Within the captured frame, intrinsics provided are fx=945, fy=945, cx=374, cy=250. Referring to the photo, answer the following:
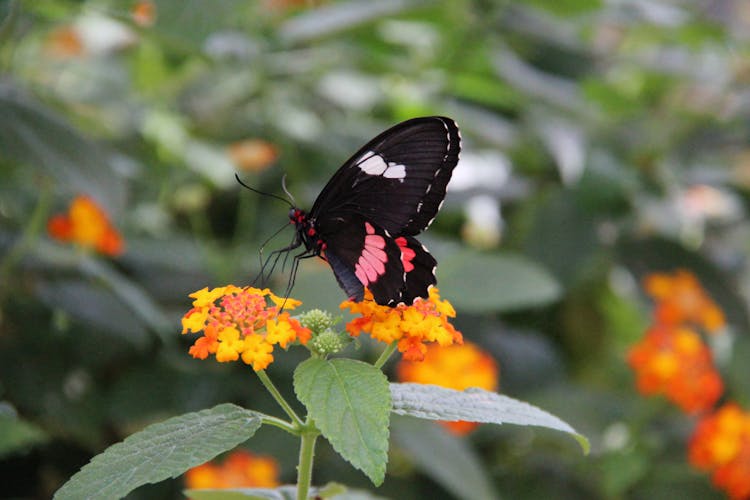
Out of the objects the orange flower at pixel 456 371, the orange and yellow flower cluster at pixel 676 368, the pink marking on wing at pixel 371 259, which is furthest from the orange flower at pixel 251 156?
the pink marking on wing at pixel 371 259

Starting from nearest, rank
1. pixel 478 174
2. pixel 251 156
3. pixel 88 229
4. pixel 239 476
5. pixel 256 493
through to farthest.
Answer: pixel 256 493 → pixel 239 476 → pixel 88 229 → pixel 251 156 → pixel 478 174

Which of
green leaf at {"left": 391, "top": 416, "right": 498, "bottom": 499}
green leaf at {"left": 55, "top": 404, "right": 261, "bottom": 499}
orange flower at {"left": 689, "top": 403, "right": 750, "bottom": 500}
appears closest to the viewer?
green leaf at {"left": 55, "top": 404, "right": 261, "bottom": 499}

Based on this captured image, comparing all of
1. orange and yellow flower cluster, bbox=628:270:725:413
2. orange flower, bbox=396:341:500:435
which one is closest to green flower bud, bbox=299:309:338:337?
orange flower, bbox=396:341:500:435

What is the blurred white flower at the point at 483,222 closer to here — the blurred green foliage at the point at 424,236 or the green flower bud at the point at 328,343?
the blurred green foliage at the point at 424,236

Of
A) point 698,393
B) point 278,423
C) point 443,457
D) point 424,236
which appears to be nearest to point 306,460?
point 278,423

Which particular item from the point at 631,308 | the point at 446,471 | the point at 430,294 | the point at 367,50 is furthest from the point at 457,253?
the point at 430,294

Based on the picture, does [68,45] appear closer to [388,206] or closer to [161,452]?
[388,206]

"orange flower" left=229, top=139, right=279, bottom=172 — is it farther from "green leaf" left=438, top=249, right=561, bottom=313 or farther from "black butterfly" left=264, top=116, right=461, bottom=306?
"black butterfly" left=264, top=116, right=461, bottom=306
